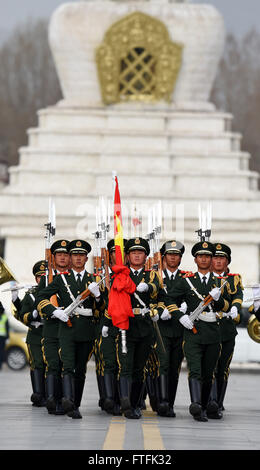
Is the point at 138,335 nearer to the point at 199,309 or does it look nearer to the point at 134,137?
the point at 199,309

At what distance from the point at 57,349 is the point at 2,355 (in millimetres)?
13577

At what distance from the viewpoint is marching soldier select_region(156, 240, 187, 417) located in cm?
1591

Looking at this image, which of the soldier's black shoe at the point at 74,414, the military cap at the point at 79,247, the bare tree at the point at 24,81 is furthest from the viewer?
the bare tree at the point at 24,81

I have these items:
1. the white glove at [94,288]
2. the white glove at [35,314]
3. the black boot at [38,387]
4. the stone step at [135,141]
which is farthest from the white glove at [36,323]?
the stone step at [135,141]

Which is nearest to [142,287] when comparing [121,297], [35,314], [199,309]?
[121,297]

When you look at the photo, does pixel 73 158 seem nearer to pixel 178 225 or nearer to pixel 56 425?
pixel 178 225

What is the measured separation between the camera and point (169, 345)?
53.2 feet

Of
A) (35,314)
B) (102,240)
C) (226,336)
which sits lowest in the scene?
(226,336)

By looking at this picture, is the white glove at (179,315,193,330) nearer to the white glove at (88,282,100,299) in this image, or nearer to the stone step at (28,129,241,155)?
the white glove at (88,282,100,299)

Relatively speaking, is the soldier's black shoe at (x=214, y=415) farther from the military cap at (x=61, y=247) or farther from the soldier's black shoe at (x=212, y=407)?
the military cap at (x=61, y=247)

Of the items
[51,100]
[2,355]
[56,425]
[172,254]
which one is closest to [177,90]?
[2,355]

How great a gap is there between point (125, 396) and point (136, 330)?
0.74 m

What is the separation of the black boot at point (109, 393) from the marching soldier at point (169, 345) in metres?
0.49

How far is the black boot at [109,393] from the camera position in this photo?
51.7 ft
